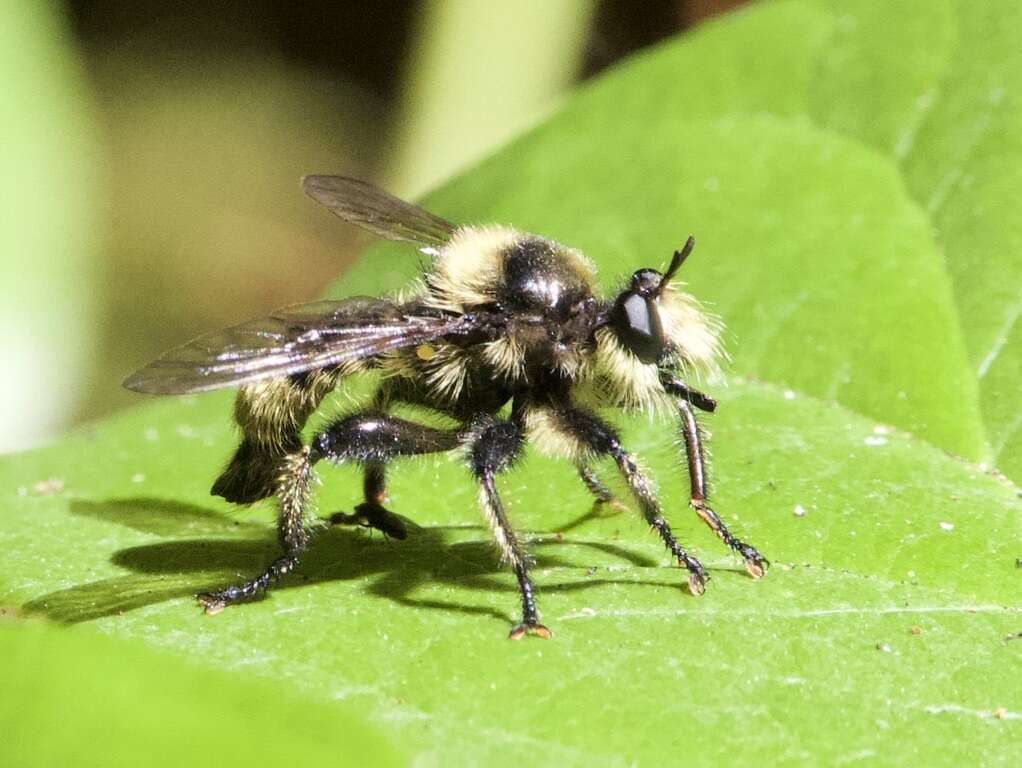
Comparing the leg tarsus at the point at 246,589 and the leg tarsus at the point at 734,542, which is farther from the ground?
the leg tarsus at the point at 734,542

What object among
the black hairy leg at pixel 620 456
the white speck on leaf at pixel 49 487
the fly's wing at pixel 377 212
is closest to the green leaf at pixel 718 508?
the white speck on leaf at pixel 49 487

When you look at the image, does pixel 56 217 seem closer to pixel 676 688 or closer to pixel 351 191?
pixel 351 191

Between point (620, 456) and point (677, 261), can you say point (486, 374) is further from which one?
point (677, 261)

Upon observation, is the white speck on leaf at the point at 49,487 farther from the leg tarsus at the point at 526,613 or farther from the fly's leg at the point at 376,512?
the leg tarsus at the point at 526,613

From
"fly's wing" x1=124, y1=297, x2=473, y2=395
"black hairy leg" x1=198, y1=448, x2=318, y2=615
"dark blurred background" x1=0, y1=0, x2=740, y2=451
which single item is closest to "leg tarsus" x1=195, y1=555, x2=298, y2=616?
"black hairy leg" x1=198, y1=448, x2=318, y2=615

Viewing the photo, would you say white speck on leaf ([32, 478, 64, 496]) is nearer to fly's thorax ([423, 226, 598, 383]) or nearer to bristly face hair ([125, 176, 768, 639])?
bristly face hair ([125, 176, 768, 639])

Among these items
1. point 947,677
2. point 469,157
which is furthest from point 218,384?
point 469,157
